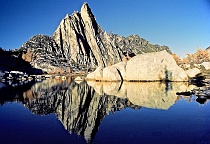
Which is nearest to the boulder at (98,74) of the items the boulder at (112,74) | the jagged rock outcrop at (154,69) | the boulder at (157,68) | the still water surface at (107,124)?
the boulder at (112,74)

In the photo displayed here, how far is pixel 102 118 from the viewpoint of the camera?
1666 cm

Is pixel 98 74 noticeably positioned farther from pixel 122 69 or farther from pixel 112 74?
pixel 122 69

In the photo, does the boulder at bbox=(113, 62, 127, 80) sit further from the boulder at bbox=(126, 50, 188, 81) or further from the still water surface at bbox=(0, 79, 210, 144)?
the still water surface at bbox=(0, 79, 210, 144)

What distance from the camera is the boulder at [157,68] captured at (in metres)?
50.7

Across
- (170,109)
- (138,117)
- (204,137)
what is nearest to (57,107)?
(138,117)

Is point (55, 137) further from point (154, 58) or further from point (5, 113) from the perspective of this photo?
point (154, 58)

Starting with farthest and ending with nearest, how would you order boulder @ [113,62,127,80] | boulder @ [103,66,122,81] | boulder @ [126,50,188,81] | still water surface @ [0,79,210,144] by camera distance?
boulder @ [113,62,127,80] → boulder @ [103,66,122,81] → boulder @ [126,50,188,81] → still water surface @ [0,79,210,144]

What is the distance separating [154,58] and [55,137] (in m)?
42.4

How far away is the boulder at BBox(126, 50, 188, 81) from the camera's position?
5069 centimetres

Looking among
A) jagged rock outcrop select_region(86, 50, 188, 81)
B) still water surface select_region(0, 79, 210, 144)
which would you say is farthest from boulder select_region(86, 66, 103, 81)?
still water surface select_region(0, 79, 210, 144)

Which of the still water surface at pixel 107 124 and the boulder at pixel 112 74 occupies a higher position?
the boulder at pixel 112 74

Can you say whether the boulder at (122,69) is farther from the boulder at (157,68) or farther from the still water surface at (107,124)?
the still water surface at (107,124)

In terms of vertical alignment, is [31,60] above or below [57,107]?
above

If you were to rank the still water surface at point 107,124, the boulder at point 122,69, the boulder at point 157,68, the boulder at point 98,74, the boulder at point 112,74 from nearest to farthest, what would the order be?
the still water surface at point 107,124 → the boulder at point 157,68 → the boulder at point 112,74 → the boulder at point 122,69 → the boulder at point 98,74
